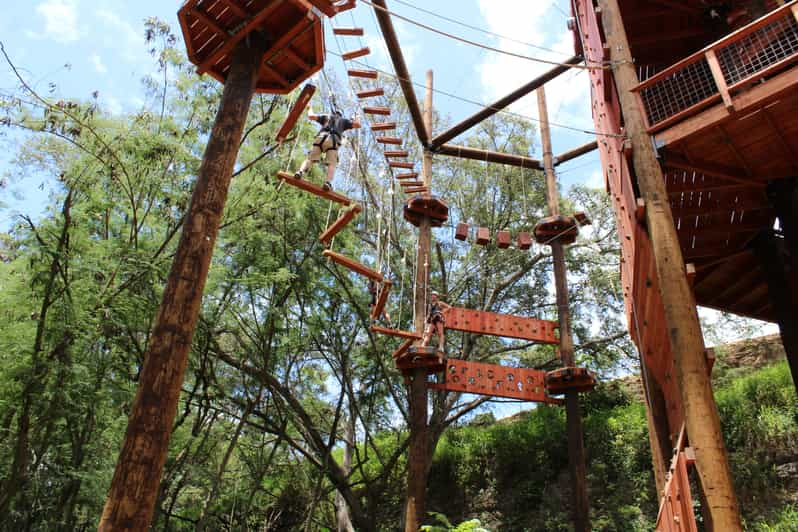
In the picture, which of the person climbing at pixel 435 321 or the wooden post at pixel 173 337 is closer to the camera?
the wooden post at pixel 173 337

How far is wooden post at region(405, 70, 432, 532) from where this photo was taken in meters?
8.57

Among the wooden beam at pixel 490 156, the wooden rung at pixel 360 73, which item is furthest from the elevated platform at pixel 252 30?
the wooden beam at pixel 490 156

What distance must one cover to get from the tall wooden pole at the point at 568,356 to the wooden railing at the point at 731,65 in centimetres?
202

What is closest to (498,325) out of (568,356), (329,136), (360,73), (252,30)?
(568,356)

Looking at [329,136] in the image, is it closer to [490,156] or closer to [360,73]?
[360,73]

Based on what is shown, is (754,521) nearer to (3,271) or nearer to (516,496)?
(516,496)

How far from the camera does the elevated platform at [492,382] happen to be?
9312 millimetres

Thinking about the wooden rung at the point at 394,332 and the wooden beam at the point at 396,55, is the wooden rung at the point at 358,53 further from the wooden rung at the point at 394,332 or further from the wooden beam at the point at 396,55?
the wooden rung at the point at 394,332

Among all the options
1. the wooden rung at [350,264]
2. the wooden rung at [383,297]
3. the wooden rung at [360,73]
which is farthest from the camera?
the wooden rung at [360,73]

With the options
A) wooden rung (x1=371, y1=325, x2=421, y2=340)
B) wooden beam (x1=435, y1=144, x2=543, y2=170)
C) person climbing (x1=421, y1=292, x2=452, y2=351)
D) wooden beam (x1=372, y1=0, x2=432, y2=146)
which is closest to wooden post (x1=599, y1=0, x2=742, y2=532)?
wooden beam (x1=372, y1=0, x2=432, y2=146)

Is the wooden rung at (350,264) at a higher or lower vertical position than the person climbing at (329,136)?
lower

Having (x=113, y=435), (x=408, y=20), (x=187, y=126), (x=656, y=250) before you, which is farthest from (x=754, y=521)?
(x=187, y=126)

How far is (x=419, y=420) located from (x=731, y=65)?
6.31 meters

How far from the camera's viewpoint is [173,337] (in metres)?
3.31
